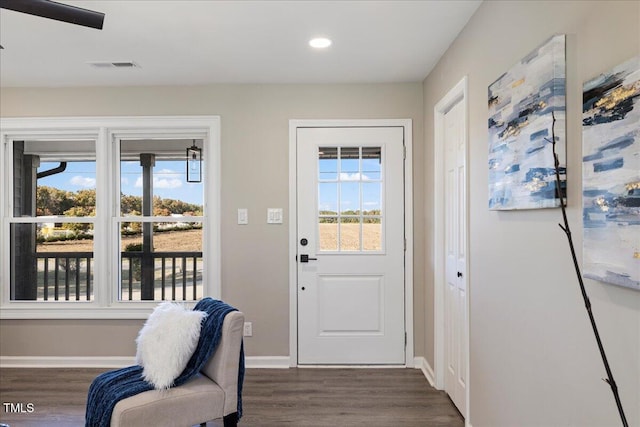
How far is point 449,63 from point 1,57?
3.11m

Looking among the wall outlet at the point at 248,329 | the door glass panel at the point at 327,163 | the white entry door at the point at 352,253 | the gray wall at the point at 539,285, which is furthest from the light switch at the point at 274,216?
the gray wall at the point at 539,285

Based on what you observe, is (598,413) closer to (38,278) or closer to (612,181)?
(612,181)

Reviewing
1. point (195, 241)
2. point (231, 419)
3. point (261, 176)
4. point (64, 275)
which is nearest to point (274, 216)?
point (261, 176)

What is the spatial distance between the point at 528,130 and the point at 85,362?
3881mm

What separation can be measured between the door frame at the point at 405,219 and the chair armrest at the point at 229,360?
1.54 m

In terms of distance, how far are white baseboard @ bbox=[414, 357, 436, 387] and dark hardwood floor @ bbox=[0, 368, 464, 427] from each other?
5 centimetres

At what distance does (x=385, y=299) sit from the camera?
153 inches

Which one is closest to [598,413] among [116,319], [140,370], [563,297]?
[563,297]

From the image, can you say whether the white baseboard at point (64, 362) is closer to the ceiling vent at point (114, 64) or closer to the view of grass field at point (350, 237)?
the view of grass field at point (350, 237)

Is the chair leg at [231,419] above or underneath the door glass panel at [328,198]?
underneath

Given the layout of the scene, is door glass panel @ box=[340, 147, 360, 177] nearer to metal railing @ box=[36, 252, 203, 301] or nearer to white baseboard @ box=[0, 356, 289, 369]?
metal railing @ box=[36, 252, 203, 301]

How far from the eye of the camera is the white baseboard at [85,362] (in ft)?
12.7

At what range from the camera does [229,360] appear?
2332 millimetres

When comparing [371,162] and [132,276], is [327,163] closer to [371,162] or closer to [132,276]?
[371,162]
